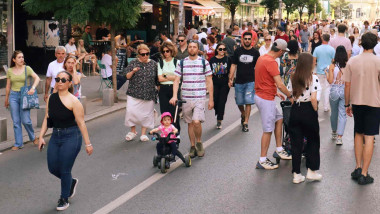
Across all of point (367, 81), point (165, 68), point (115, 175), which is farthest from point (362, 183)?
point (165, 68)

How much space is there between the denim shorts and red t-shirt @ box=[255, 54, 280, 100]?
2.95 metres

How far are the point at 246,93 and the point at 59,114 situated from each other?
5.54 metres

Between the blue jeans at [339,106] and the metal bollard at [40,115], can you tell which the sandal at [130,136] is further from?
the blue jeans at [339,106]

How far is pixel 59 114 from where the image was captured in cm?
699

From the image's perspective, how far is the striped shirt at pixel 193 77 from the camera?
9.45m

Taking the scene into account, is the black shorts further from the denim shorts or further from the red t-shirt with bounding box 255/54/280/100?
the denim shorts

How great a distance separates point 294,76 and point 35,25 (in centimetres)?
1648

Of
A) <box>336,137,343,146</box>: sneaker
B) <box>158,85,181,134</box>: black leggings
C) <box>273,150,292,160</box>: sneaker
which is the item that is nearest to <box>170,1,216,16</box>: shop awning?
<box>158,85,181,134</box>: black leggings

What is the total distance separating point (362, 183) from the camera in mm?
8117

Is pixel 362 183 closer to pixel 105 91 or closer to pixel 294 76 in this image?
pixel 294 76

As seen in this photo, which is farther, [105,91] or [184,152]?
[105,91]

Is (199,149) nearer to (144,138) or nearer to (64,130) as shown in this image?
(144,138)

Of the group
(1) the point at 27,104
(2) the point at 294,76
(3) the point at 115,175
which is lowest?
(3) the point at 115,175

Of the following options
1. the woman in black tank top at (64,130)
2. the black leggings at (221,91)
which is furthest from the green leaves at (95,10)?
the woman in black tank top at (64,130)
